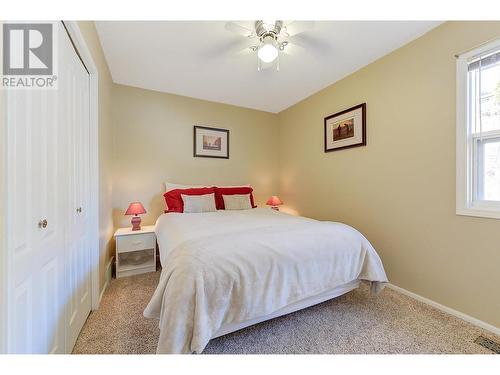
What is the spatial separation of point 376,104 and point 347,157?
2.18ft

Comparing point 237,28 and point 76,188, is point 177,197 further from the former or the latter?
point 237,28

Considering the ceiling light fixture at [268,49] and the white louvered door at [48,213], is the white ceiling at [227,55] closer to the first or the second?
the ceiling light fixture at [268,49]

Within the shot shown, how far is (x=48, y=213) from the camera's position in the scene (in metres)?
1.04

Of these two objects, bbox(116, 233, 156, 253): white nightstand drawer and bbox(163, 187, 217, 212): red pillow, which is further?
bbox(163, 187, 217, 212): red pillow

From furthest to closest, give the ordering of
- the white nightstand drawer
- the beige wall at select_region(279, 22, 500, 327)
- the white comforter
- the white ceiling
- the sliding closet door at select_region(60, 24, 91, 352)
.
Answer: the white nightstand drawer → the white ceiling → the beige wall at select_region(279, 22, 500, 327) → the sliding closet door at select_region(60, 24, 91, 352) → the white comforter

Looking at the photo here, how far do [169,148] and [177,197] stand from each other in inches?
34.0

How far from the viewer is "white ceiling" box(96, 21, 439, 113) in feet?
5.90

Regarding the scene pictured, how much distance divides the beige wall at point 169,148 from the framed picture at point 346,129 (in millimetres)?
1353

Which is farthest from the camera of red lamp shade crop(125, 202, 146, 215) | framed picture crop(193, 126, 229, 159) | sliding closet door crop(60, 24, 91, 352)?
framed picture crop(193, 126, 229, 159)

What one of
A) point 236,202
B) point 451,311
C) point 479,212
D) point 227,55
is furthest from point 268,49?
point 451,311

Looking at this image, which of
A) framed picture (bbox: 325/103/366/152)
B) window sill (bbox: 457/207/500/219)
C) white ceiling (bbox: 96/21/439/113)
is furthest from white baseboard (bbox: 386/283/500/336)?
white ceiling (bbox: 96/21/439/113)

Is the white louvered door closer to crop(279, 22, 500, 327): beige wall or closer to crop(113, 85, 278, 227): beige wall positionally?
crop(113, 85, 278, 227): beige wall

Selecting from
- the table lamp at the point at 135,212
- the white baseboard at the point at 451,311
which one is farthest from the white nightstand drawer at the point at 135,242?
the white baseboard at the point at 451,311

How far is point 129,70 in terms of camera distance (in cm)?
247
